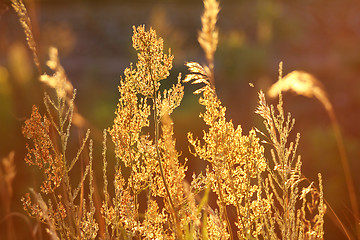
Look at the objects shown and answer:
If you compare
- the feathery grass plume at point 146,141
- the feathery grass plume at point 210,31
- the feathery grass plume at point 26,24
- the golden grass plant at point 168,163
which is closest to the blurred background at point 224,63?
the feathery grass plume at point 26,24

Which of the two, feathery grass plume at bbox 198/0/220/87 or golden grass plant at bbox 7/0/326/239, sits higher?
feathery grass plume at bbox 198/0/220/87

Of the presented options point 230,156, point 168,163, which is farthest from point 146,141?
point 230,156

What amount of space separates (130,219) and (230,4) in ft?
72.8

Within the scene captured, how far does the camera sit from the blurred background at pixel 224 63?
6707 millimetres

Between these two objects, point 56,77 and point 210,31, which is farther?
point 56,77

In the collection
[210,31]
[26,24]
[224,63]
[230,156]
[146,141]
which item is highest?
[224,63]

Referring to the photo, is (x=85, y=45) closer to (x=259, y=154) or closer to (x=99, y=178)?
(x=99, y=178)

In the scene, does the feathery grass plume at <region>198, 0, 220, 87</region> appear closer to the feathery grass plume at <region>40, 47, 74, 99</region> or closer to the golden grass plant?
the golden grass plant

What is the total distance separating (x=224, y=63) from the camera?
437 inches

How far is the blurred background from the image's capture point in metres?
6.71

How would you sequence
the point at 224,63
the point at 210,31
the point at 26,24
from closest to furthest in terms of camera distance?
the point at 210,31 < the point at 26,24 < the point at 224,63

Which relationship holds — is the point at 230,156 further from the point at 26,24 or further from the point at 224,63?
the point at 224,63

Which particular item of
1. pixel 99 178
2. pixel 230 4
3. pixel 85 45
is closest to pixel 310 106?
pixel 99 178

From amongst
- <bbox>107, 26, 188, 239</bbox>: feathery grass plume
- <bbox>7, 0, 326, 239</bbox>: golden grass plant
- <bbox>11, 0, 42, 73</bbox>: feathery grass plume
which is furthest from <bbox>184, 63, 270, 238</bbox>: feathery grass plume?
<bbox>11, 0, 42, 73</bbox>: feathery grass plume
